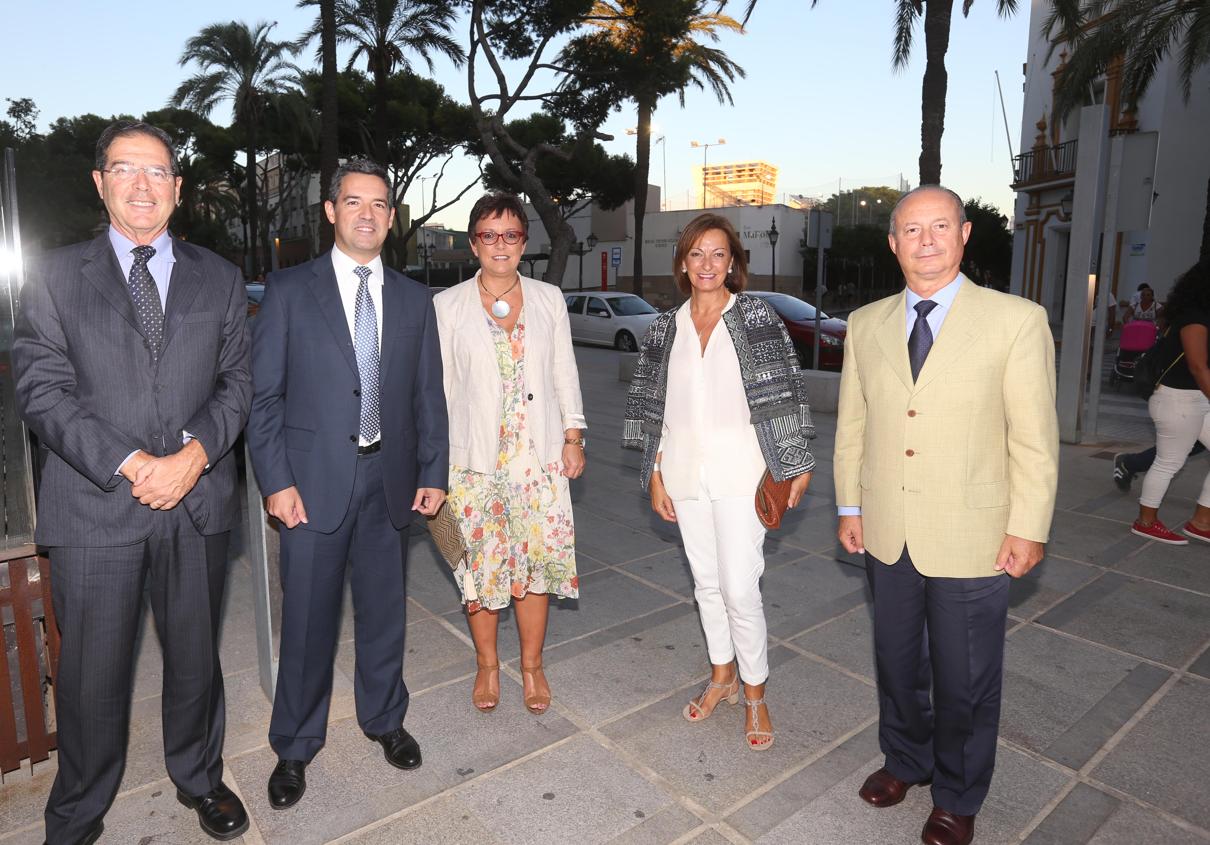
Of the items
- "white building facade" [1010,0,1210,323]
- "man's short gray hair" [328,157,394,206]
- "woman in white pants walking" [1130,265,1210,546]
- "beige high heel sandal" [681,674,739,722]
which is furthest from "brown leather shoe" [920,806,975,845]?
"white building facade" [1010,0,1210,323]

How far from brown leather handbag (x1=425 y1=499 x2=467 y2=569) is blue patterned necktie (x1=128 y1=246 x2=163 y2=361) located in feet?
3.90

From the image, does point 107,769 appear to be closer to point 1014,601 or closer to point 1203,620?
point 1014,601

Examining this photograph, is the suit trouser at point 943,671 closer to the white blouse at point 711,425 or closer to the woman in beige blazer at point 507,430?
the white blouse at point 711,425

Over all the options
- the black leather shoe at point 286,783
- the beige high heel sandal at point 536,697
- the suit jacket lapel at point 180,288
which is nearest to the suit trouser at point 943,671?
the beige high heel sandal at point 536,697

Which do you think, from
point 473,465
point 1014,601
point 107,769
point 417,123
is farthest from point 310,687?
point 417,123

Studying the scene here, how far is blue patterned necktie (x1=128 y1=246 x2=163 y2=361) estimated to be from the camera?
2.40 m

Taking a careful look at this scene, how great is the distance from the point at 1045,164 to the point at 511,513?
33269 mm

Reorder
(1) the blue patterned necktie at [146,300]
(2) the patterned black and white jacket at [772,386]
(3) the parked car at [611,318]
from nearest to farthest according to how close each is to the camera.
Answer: (1) the blue patterned necktie at [146,300]
(2) the patterned black and white jacket at [772,386]
(3) the parked car at [611,318]

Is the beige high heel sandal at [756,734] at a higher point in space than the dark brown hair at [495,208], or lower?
lower

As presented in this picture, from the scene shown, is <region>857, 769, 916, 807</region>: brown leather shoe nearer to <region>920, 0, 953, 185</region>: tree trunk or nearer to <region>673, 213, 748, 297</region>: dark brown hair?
<region>673, 213, 748, 297</region>: dark brown hair

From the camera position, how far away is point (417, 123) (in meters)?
32.6

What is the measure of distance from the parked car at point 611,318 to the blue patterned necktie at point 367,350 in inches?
657

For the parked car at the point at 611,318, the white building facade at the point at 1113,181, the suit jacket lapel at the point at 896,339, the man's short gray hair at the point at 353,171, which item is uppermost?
the white building facade at the point at 1113,181

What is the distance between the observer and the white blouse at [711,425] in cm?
301
